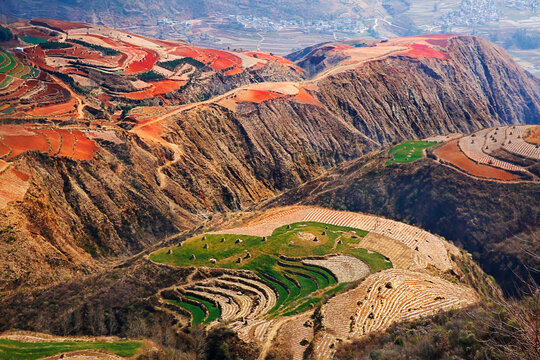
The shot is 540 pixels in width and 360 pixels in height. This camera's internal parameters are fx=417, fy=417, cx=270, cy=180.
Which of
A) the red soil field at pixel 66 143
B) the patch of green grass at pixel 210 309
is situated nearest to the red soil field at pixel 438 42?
the red soil field at pixel 66 143

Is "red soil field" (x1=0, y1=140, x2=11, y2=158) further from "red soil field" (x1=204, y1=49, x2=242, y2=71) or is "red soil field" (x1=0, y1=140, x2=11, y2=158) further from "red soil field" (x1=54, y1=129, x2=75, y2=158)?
"red soil field" (x1=204, y1=49, x2=242, y2=71)

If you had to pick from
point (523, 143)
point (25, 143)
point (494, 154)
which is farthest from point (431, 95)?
point (25, 143)

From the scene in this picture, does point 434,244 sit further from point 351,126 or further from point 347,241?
point 351,126

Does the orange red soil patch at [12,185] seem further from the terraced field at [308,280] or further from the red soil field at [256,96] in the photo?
the red soil field at [256,96]

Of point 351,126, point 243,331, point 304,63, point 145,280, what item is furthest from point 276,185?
point 304,63

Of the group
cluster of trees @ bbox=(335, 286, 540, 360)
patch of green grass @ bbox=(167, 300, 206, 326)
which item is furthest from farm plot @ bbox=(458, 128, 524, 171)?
patch of green grass @ bbox=(167, 300, 206, 326)
